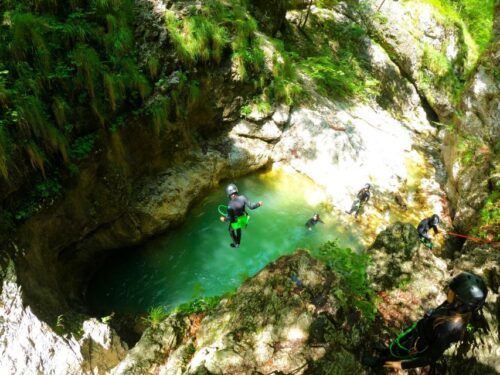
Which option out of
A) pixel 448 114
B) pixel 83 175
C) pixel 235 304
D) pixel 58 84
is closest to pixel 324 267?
pixel 235 304

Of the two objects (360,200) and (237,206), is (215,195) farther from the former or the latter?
(360,200)

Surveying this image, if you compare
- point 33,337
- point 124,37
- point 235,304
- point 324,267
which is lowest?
point 33,337

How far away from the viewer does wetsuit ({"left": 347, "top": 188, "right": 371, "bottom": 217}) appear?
414 inches

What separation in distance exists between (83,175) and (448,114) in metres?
17.1

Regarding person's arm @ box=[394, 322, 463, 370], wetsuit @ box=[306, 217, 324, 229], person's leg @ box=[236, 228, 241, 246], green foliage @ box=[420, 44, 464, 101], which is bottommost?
wetsuit @ box=[306, 217, 324, 229]

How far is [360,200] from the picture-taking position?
1070 centimetres

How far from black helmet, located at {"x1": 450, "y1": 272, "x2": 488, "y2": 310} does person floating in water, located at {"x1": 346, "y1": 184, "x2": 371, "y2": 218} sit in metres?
7.34

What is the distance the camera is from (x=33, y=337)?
5.27 metres

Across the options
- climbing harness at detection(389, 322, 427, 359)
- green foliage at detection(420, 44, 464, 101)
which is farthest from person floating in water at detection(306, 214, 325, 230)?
green foliage at detection(420, 44, 464, 101)

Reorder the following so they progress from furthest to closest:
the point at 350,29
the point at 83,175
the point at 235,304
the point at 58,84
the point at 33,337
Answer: the point at 350,29
the point at 83,175
the point at 58,84
the point at 33,337
the point at 235,304

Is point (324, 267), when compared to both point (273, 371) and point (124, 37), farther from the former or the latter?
point (124, 37)

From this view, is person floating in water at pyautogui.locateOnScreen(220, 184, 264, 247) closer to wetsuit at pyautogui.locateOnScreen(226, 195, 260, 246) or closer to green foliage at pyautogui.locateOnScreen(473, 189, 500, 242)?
wetsuit at pyautogui.locateOnScreen(226, 195, 260, 246)

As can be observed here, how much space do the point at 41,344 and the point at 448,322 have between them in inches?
226

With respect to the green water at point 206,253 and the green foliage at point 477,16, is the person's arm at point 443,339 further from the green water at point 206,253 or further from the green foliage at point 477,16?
the green foliage at point 477,16
